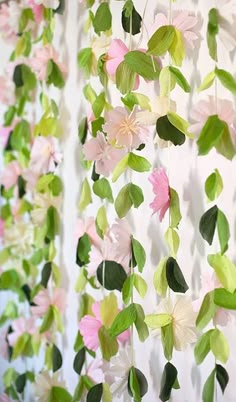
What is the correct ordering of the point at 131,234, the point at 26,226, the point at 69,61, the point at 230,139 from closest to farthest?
1. the point at 230,139
2. the point at 131,234
3. the point at 69,61
4. the point at 26,226

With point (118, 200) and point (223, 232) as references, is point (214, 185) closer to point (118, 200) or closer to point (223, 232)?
point (223, 232)

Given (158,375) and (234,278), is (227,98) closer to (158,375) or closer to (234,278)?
(234,278)

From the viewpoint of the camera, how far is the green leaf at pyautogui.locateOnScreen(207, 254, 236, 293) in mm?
840

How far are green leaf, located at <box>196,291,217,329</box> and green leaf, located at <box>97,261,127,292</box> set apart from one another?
17 cm

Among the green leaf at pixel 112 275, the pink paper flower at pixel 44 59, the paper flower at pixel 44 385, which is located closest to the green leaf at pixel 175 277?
the green leaf at pixel 112 275

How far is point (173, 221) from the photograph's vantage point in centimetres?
91

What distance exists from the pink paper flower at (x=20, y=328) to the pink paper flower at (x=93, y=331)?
0.93 feet

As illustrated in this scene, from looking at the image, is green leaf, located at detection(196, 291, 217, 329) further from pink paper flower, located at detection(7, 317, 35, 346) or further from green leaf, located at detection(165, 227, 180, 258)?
pink paper flower, located at detection(7, 317, 35, 346)

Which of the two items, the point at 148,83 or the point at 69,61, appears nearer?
the point at 148,83

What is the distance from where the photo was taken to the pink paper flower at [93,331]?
1011 mm

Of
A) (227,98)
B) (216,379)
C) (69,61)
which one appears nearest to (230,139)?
(227,98)

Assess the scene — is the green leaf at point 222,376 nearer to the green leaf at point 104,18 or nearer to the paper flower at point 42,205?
the paper flower at point 42,205

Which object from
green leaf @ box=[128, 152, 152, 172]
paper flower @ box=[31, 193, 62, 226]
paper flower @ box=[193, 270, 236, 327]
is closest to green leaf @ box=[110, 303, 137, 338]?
paper flower @ box=[193, 270, 236, 327]

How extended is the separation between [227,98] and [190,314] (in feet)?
1.19
